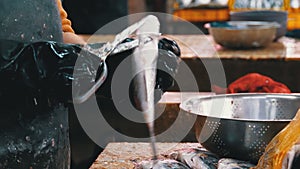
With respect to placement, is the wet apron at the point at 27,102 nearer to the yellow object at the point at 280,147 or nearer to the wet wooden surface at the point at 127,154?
the wet wooden surface at the point at 127,154

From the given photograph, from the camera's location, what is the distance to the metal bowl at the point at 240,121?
6.60ft

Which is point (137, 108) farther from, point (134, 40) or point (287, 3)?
point (287, 3)

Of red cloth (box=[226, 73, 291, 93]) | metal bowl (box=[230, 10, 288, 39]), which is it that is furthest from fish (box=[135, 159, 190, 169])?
metal bowl (box=[230, 10, 288, 39])

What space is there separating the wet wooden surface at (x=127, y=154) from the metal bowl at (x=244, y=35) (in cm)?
233

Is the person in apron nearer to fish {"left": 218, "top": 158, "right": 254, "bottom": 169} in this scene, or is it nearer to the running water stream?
the running water stream

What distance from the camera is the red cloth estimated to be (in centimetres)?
361

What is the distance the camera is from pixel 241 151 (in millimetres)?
2043

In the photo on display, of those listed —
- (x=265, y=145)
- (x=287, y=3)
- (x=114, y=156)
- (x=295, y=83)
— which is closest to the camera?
(x=265, y=145)

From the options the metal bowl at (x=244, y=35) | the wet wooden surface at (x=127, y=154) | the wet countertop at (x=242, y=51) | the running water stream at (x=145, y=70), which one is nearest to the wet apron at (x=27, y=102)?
the running water stream at (x=145, y=70)

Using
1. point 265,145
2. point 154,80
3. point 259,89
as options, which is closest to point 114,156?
point 265,145

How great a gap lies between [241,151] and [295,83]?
2787 millimetres

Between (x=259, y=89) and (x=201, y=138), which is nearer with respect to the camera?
(x=201, y=138)

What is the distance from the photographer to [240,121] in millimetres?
2023

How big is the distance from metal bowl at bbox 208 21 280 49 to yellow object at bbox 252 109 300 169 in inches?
120
